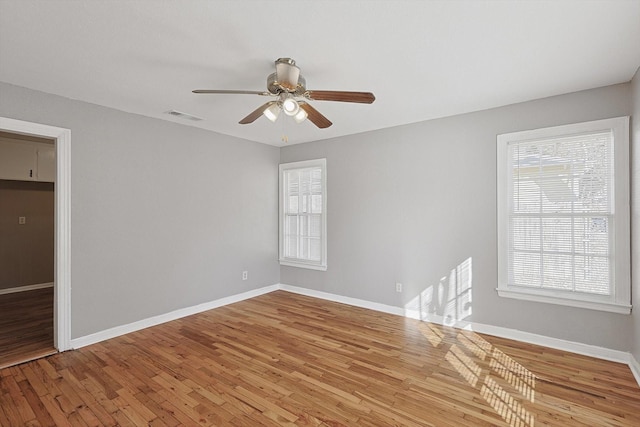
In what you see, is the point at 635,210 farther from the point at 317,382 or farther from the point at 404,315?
the point at 317,382

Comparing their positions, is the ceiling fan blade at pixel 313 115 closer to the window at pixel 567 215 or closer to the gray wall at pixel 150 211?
the window at pixel 567 215

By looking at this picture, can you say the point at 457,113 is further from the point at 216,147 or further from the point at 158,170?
the point at 158,170

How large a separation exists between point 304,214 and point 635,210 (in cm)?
402

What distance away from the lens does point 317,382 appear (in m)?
2.54

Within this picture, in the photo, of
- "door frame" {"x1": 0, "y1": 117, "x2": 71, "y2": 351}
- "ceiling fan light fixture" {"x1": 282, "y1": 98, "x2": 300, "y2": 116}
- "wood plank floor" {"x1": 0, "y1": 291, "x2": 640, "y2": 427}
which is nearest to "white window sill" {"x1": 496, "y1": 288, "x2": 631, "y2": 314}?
"wood plank floor" {"x1": 0, "y1": 291, "x2": 640, "y2": 427}

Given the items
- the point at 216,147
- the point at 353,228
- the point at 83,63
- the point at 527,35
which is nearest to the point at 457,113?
the point at 527,35

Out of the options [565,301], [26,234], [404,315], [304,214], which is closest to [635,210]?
[565,301]

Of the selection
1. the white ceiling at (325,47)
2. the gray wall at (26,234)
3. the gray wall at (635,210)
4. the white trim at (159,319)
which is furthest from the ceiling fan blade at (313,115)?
the gray wall at (26,234)

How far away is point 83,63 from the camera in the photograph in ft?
8.07

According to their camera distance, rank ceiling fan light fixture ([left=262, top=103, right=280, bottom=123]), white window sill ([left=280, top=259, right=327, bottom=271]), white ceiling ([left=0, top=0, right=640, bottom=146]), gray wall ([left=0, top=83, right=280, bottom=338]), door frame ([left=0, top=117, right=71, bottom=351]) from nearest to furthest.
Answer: white ceiling ([left=0, top=0, right=640, bottom=146]) → ceiling fan light fixture ([left=262, top=103, right=280, bottom=123]) → door frame ([left=0, top=117, right=71, bottom=351]) → gray wall ([left=0, top=83, right=280, bottom=338]) → white window sill ([left=280, top=259, right=327, bottom=271])

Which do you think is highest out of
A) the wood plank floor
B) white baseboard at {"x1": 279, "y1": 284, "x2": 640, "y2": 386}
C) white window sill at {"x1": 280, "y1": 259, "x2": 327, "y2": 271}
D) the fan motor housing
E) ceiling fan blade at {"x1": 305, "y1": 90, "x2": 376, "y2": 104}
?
the fan motor housing

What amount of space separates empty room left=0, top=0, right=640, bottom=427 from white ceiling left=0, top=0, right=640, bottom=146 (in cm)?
2

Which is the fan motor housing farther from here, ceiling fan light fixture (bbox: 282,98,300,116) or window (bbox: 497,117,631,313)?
window (bbox: 497,117,631,313)

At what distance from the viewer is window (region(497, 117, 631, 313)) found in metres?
2.84
